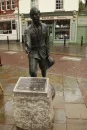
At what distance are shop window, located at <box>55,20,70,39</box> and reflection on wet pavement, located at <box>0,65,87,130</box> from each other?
1324 centimetres

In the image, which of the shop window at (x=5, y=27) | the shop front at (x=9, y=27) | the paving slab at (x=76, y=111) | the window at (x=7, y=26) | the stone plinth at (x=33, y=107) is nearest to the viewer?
the stone plinth at (x=33, y=107)

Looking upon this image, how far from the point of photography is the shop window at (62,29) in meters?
19.5

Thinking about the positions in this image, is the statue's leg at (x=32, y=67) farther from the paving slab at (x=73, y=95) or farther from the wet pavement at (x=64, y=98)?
the paving slab at (x=73, y=95)

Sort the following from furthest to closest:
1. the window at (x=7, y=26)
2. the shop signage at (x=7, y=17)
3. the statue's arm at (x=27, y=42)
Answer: the window at (x=7, y=26)
the shop signage at (x=7, y=17)
the statue's arm at (x=27, y=42)

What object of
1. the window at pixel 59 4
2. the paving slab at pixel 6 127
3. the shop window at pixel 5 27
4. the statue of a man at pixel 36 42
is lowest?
the paving slab at pixel 6 127

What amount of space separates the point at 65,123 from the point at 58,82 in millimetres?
2730

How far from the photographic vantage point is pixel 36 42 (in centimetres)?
423

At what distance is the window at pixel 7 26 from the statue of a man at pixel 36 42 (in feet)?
59.7

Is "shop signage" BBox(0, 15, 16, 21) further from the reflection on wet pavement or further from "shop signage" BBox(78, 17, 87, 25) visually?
the reflection on wet pavement

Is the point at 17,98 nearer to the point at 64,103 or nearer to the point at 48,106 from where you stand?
the point at 48,106

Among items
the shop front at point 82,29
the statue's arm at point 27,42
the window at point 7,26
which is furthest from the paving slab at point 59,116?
the window at point 7,26

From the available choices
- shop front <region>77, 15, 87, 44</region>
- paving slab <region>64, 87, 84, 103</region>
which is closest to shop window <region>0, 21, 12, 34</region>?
shop front <region>77, 15, 87, 44</region>

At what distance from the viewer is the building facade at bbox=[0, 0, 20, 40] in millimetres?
21156

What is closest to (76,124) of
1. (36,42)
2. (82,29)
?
(36,42)
